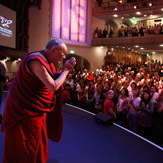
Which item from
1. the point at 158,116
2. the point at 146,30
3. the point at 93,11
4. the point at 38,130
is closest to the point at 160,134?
the point at 158,116

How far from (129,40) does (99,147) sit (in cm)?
1292

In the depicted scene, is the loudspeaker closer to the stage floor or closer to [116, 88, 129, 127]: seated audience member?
the stage floor

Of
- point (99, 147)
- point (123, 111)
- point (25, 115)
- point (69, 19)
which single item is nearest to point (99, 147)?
point (99, 147)

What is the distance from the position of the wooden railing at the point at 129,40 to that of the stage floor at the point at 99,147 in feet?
38.1

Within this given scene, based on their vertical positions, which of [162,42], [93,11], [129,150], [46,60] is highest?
[93,11]

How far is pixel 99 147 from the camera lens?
2617 millimetres

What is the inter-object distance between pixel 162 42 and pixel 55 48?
13.2m

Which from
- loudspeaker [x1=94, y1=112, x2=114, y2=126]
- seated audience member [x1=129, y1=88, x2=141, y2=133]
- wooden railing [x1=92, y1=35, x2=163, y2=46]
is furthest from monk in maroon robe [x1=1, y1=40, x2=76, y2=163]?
wooden railing [x1=92, y1=35, x2=163, y2=46]

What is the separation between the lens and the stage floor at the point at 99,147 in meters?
2.32

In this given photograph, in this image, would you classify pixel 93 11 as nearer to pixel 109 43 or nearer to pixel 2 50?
pixel 109 43

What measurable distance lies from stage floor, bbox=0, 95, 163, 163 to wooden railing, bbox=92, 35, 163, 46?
11602 millimetres

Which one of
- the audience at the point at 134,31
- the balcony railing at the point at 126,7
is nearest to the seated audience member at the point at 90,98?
the audience at the point at 134,31

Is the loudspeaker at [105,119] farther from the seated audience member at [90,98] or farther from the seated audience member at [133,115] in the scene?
the seated audience member at [90,98]

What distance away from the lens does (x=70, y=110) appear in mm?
4461
